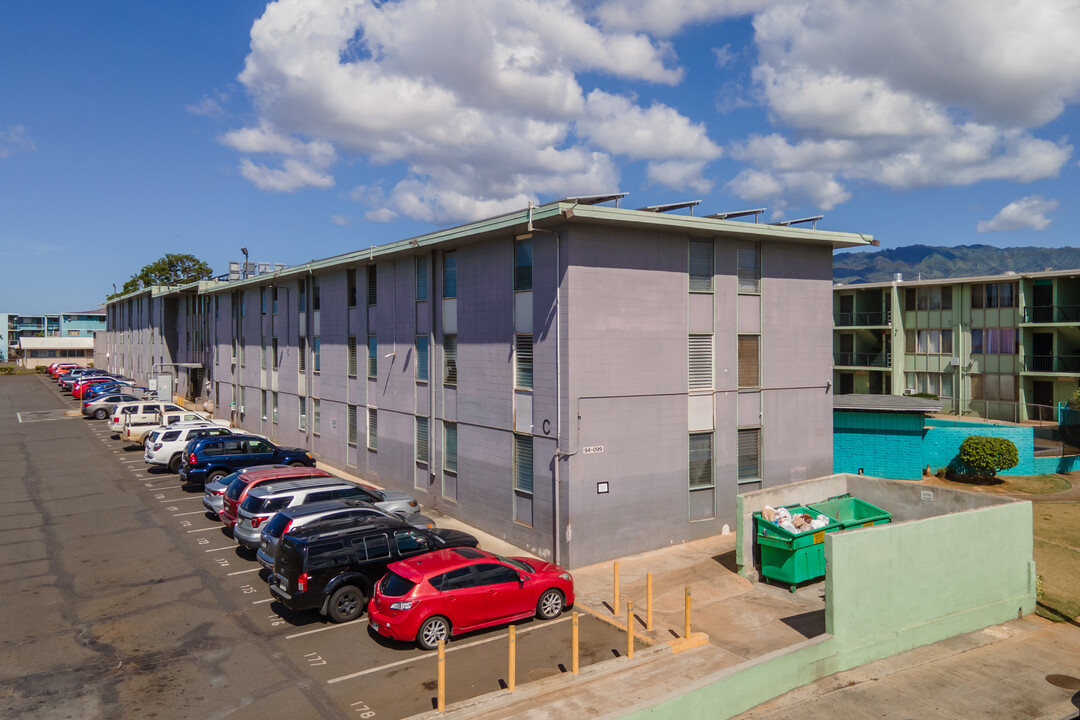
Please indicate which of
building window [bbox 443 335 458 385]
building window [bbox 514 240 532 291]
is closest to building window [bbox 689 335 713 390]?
building window [bbox 514 240 532 291]

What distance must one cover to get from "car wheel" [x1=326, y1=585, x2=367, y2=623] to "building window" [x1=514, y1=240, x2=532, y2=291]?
8.77 meters

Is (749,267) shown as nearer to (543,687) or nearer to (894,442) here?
(894,442)

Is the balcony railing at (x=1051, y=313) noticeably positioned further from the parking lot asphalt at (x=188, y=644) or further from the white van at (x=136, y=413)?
the white van at (x=136, y=413)

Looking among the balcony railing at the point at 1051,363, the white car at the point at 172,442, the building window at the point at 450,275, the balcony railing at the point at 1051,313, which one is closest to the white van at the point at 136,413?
the white car at the point at 172,442

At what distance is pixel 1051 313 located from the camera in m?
40.7

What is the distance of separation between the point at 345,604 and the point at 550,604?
13.1 feet

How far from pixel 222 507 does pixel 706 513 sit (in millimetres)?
13703

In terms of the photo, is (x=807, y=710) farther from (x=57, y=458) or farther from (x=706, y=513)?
(x=57, y=458)

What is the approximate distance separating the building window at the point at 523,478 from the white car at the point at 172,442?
15.8 metres

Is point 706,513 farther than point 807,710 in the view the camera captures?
Yes

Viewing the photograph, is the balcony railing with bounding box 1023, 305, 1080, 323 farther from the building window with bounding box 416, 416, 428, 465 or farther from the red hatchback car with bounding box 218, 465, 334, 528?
the red hatchback car with bounding box 218, 465, 334, 528

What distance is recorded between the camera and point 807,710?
1074 cm

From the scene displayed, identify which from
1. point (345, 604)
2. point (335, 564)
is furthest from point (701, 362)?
point (345, 604)

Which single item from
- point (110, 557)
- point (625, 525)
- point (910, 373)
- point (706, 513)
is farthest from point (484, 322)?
point (910, 373)
